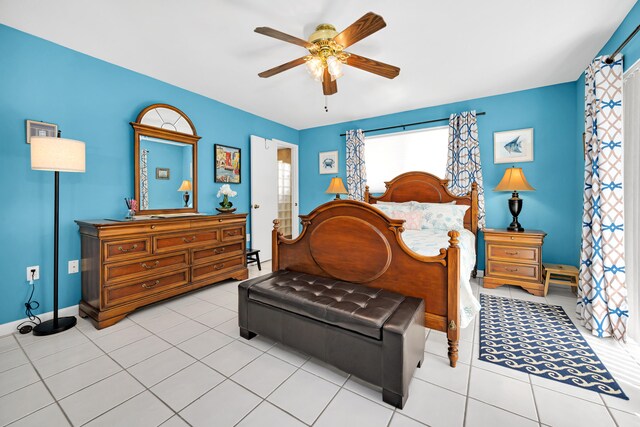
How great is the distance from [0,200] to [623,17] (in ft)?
17.9

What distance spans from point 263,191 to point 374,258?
3.19 metres

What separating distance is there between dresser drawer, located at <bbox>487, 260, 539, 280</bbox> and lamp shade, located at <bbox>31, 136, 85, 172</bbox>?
464 centimetres

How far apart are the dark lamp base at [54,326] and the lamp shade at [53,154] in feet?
4.55

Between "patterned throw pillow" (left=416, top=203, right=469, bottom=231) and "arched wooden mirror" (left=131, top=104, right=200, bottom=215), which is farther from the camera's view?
"patterned throw pillow" (left=416, top=203, right=469, bottom=231)

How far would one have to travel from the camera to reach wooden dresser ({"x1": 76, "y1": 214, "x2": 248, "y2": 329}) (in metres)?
2.43

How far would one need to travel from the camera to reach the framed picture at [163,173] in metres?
3.31

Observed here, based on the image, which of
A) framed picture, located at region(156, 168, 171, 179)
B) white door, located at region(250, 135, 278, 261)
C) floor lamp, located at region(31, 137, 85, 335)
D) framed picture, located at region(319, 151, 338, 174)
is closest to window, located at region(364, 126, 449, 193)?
framed picture, located at region(319, 151, 338, 174)

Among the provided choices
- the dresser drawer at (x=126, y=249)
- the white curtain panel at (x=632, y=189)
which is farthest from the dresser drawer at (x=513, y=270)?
the dresser drawer at (x=126, y=249)

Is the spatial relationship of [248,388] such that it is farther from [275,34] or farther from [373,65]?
[373,65]

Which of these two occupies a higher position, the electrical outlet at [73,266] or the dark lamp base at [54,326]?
the electrical outlet at [73,266]

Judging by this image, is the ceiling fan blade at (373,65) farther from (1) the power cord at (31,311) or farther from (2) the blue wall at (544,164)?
(1) the power cord at (31,311)

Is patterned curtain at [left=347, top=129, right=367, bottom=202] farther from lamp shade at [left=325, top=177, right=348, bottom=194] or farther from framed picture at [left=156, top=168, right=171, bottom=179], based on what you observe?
framed picture at [left=156, top=168, right=171, bottom=179]

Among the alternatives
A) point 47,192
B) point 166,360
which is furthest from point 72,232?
point 166,360

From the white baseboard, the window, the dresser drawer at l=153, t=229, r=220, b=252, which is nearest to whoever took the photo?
the white baseboard
